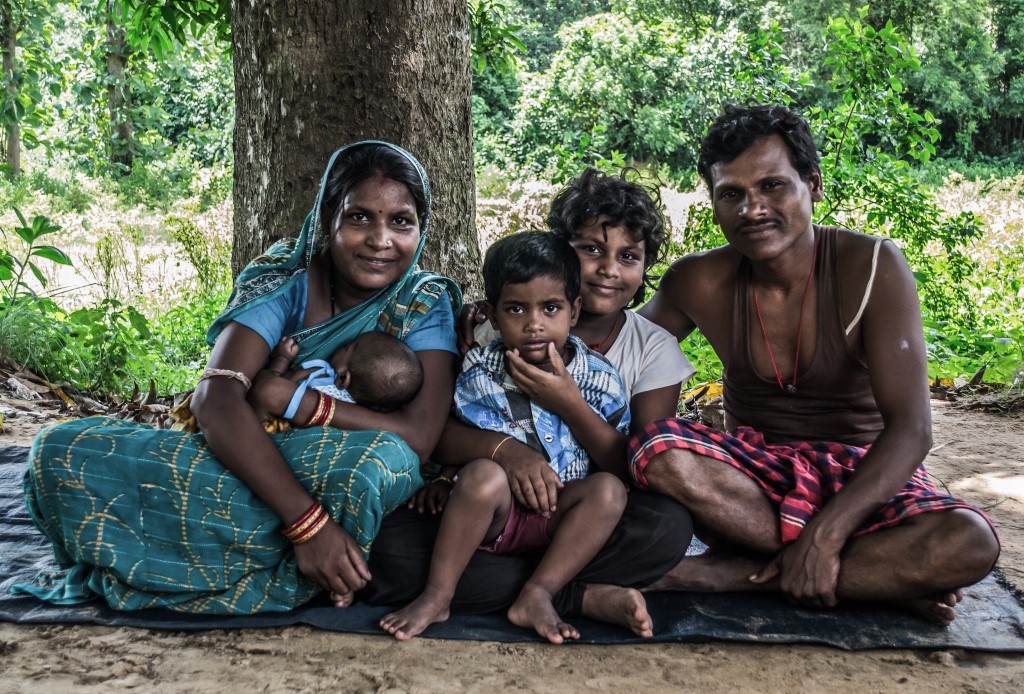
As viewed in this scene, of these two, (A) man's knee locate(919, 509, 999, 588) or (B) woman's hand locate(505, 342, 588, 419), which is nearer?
(A) man's knee locate(919, 509, 999, 588)

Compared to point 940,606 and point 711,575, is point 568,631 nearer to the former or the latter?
point 711,575

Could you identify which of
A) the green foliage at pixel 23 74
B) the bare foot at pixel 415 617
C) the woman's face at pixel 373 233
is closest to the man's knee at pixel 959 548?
the bare foot at pixel 415 617

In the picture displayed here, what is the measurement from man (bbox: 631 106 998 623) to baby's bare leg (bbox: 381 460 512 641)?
44 centimetres

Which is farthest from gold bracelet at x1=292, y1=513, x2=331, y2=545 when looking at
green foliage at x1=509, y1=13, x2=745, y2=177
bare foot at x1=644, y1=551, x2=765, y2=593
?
green foliage at x1=509, y1=13, x2=745, y2=177

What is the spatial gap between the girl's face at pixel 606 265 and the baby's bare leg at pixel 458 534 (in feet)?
2.23

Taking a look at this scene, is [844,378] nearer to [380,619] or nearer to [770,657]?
[770,657]

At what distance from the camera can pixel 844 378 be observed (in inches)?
108

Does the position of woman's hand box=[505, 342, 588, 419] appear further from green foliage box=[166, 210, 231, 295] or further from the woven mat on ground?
green foliage box=[166, 210, 231, 295]

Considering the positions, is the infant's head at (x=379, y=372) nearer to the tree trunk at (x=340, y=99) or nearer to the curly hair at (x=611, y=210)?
the curly hair at (x=611, y=210)

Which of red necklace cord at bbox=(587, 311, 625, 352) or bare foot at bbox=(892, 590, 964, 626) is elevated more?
red necklace cord at bbox=(587, 311, 625, 352)

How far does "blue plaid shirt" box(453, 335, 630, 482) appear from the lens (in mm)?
2602

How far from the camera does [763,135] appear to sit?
2.68 m

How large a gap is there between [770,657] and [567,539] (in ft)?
1.93

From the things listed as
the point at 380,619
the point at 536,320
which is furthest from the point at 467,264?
the point at 380,619
